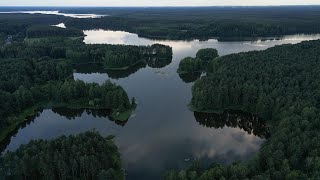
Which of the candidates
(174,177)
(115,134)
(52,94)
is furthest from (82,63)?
(174,177)

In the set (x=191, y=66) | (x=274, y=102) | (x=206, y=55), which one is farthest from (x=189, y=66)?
(x=274, y=102)

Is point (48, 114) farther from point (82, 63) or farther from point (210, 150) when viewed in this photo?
point (82, 63)

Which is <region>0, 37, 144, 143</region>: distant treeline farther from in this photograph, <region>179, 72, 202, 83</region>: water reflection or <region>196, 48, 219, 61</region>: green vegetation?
<region>196, 48, 219, 61</region>: green vegetation

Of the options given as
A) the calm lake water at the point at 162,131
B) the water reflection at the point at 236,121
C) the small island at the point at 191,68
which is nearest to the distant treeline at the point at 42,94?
the calm lake water at the point at 162,131

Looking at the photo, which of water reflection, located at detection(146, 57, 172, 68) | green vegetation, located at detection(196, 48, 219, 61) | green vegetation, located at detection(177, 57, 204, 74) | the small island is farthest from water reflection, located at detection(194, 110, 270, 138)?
green vegetation, located at detection(196, 48, 219, 61)

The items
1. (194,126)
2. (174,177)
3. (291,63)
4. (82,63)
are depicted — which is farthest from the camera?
(82,63)
